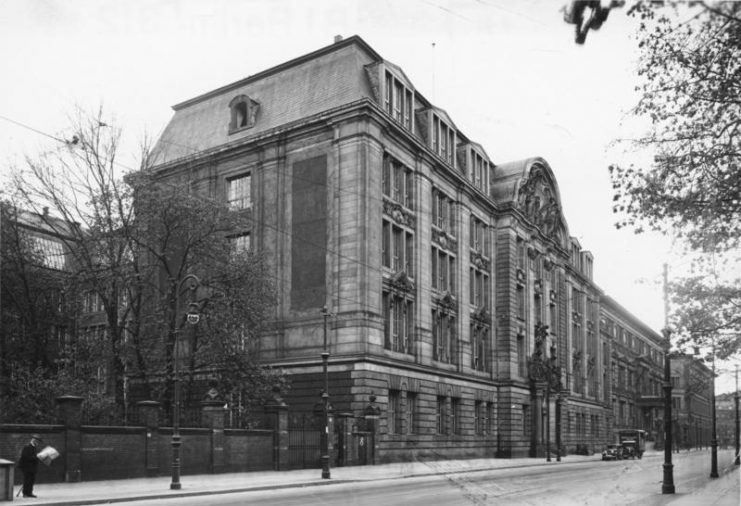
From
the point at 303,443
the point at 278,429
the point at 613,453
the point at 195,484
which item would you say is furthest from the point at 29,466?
the point at 613,453

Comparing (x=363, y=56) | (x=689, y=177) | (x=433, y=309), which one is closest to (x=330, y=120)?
(x=363, y=56)

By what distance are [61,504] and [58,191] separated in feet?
65.4

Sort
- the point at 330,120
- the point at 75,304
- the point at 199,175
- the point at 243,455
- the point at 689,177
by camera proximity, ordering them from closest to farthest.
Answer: the point at 689,177, the point at 243,455, the point at 75,304, the point at 330,120, the point at 199,175

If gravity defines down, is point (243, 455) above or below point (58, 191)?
below

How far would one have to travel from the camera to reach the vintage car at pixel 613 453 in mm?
61438

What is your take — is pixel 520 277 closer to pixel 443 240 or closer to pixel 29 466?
pixel 443 240

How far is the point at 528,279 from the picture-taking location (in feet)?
205

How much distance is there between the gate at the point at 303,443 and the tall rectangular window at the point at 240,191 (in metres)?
14.4

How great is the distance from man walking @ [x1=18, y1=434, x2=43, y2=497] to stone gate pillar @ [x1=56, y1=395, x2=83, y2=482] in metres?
3.11

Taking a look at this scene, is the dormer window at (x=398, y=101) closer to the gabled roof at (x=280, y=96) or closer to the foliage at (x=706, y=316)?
the gabled roof at (x=280, y=96)

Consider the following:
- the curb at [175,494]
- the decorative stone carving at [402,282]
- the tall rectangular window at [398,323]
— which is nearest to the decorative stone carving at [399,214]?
the decorative stone carving at [402,282]

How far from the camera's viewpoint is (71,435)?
25.2 meters

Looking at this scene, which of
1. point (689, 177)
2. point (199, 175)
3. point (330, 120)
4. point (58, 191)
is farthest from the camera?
point (199, 175)

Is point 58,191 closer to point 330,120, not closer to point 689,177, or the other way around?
point 330,120
